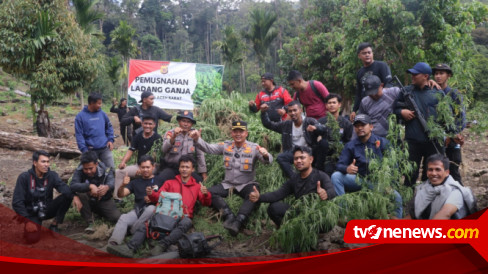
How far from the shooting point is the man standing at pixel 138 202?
4000 mm

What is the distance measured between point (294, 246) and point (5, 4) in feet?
27.1

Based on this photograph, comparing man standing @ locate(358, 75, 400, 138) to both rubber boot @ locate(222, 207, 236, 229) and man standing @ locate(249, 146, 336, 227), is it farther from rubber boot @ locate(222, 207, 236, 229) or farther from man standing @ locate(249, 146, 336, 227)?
rubber boot @ locate(222, 207, 236, 229)

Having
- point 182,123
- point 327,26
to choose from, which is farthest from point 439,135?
point 327,26

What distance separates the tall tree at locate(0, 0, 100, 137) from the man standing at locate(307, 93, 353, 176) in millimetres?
6525

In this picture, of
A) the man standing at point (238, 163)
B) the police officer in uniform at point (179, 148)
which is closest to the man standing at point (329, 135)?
the man standing at point (238, 163)

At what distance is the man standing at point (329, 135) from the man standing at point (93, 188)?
7.91ft

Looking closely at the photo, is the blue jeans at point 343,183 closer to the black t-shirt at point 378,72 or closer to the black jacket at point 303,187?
the black jacket at point 303,187

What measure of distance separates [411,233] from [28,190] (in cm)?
374

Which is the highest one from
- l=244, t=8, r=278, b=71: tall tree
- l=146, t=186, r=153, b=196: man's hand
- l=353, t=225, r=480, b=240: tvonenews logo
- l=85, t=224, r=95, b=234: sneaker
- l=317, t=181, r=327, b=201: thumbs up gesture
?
l=244, t=8, r=278, b=71: tall tree

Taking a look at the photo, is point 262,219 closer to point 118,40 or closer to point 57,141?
point 57,141

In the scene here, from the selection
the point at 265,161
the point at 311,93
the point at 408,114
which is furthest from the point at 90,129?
the point at 408,114

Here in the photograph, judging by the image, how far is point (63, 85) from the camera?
29.1 feet

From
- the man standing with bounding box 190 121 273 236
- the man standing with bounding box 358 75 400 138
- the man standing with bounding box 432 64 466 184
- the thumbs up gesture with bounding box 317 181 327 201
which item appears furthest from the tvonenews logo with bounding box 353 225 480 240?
the man standing with bounding box 190 121 273 236

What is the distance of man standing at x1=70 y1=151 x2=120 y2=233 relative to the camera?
434 cm
